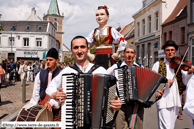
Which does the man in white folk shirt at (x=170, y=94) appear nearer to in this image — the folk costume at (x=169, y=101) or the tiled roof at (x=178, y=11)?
the folk costume at (x=169, y=101)

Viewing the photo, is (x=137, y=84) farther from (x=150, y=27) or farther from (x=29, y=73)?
(x=150, y=27)

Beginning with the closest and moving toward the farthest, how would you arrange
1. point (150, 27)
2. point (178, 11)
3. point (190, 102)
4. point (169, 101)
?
1. point (190, 102)
2. point (169, 101)
3. point (178, 11)
4. point (150, 27)

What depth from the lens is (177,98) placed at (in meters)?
4.57

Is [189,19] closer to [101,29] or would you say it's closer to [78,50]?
[101,29]

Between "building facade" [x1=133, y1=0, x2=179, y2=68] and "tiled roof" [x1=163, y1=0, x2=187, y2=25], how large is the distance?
0.63m

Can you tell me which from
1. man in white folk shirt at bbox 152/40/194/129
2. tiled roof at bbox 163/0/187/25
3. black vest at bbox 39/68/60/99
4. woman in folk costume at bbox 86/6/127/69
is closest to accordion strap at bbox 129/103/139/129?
man in white folk shirt at bbox 152/40/194/129

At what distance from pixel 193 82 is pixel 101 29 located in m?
2.33

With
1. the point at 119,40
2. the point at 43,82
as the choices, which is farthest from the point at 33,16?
the point at 119,40

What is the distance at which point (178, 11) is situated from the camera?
2523 cm

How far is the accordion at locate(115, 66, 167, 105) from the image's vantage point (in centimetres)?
368

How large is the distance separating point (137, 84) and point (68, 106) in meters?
1.50

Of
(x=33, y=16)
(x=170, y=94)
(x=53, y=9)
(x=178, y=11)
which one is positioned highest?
(x=53, y=9)

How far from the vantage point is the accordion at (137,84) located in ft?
12.1

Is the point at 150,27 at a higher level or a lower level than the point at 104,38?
higher
